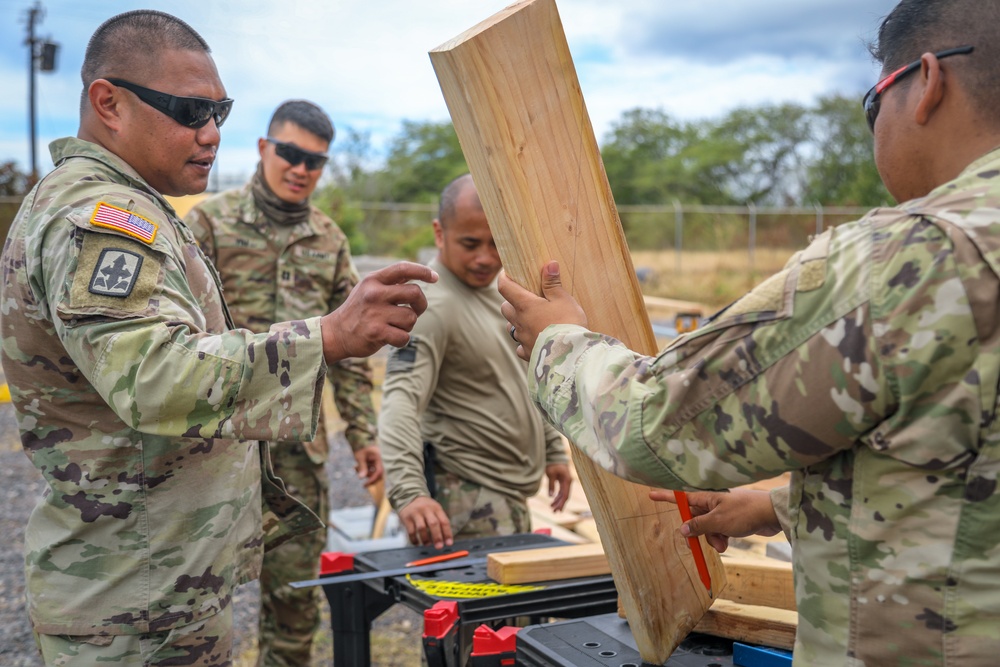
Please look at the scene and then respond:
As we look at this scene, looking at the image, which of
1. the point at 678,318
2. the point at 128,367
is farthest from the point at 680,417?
the point at 678,318

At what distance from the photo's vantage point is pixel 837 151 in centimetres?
3494

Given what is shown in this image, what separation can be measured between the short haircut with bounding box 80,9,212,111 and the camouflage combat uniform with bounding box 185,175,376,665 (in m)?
1.84

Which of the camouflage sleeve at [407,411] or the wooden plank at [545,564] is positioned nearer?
the wooden plank at [545,564]

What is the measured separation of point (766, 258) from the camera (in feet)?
74.2

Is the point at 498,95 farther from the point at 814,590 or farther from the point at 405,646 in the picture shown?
the point at 405,646

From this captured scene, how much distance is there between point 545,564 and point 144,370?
1134mm

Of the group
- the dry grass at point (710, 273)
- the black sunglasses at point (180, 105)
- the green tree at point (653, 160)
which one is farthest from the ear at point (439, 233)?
the green tree at point (653, 160)

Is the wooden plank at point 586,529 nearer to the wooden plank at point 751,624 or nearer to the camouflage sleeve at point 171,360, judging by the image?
the wooden plank at point 751,624

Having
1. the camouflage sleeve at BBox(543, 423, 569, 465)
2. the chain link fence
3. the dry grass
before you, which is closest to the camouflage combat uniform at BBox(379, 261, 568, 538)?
the camouflage sleeve at BBox(543, 423, 569, 465)

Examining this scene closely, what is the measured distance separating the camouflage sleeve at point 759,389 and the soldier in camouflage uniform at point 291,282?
2.87 meters

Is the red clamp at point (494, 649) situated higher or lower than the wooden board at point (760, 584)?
higher

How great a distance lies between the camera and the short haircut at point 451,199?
3314 millimetres

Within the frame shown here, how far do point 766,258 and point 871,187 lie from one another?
8.09 metres

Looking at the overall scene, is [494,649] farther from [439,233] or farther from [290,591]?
[290,591]
